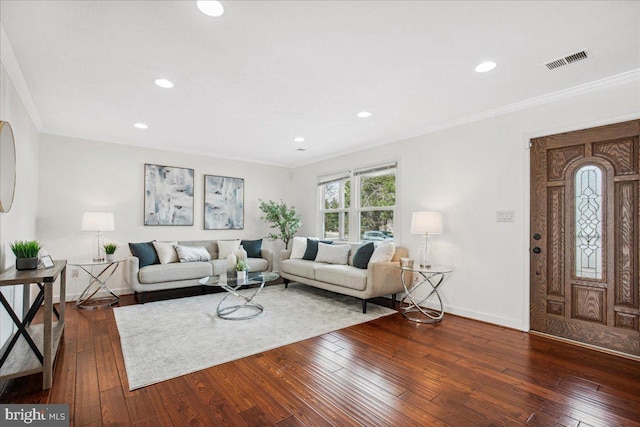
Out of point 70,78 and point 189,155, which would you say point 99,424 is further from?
point 189,155

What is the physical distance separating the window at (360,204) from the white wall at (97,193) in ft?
6.77

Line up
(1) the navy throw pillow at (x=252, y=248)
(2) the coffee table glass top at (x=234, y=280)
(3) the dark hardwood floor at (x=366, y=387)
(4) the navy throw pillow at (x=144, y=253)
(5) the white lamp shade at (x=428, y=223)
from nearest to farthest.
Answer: (3) the dark hardwood floor at (x=366, y=387) < (2) the coffee table glass top at (x=234, y=280) < (5) the white lamp shade at (x=428, y=223) < (4) the navy throw pillow at (x=144, y=253) < (1) the navy throw pillow at (x=252, y=248)

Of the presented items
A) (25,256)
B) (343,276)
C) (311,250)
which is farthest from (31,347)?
(311,250)

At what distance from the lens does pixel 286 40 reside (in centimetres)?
222

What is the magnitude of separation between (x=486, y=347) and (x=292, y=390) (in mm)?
1896

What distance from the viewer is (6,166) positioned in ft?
8.10

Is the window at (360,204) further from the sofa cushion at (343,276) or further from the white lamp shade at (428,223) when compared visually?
the sofa cushion at (343,276)

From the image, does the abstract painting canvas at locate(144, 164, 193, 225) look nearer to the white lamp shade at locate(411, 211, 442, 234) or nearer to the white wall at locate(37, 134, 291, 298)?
the white wall at locate(37, 134, 291, 298)

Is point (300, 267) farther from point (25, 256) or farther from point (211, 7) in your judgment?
point (211, 7)

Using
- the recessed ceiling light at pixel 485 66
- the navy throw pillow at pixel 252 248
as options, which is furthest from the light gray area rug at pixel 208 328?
the recessed ceiling light at pixel 485 66

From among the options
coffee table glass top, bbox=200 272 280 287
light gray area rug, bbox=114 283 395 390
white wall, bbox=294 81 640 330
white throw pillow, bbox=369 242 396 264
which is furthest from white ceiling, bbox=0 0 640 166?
light gray area rug, bbox=114 283 395 390

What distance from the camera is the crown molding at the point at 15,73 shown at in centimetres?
223

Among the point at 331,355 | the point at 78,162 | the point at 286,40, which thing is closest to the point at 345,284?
the point at 331,355

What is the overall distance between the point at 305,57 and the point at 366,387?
2498 millimetres
